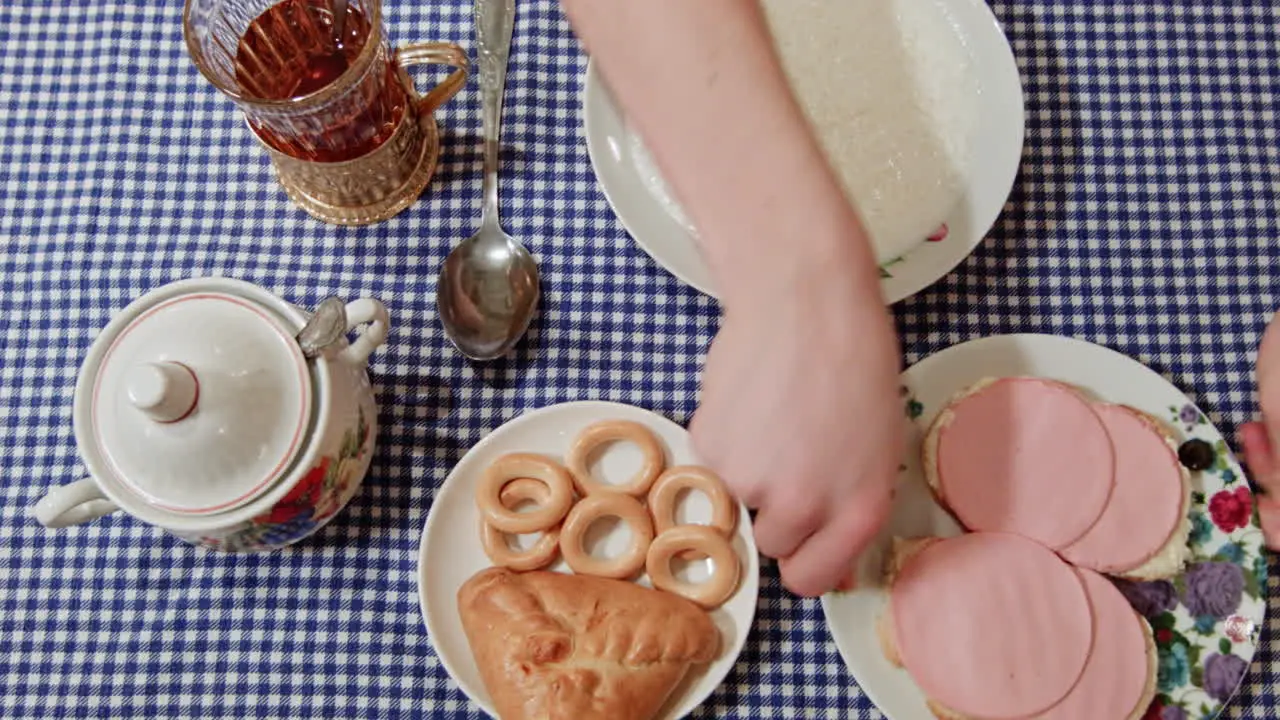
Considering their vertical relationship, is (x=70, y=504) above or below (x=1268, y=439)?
above

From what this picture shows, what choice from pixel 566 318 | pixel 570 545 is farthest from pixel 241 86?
pixel 570 545

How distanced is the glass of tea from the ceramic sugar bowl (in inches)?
6.4

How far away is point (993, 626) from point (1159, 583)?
6.2 inches

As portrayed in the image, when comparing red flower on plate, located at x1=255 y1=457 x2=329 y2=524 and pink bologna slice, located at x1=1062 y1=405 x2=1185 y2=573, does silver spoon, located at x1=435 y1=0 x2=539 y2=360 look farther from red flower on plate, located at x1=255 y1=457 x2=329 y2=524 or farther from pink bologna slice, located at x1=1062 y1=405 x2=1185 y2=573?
pink bologna slice, located at x1=1062 y1=405 x2=1185 y2=573

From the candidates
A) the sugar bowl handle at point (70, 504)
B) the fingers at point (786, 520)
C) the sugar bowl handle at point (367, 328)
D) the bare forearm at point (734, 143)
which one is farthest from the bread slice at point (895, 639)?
the sugar bowl handle at point (70, 504)

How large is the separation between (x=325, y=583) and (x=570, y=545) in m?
0.21

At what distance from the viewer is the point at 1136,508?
0.81 meters

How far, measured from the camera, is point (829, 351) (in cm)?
53

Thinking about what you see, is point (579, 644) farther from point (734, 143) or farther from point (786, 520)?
point (734, 143)

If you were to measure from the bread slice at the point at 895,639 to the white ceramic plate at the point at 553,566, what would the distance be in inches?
4.3

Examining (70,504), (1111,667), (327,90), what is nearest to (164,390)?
(70,504)

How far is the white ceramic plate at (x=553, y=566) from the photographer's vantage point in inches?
31.5

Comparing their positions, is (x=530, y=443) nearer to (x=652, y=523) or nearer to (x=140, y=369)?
(x=652, y=523)

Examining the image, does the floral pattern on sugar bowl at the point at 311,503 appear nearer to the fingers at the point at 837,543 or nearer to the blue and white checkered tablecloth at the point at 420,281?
the blue and white checkered tablecloth at the point at 420,281
